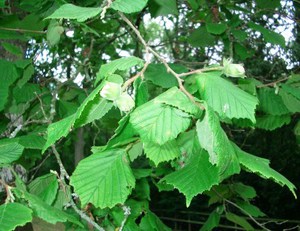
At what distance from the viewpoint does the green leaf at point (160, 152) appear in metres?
1.20

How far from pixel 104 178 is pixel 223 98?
0.42 m

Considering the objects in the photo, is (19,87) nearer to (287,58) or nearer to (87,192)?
(87,192)

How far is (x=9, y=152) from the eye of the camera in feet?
4.73

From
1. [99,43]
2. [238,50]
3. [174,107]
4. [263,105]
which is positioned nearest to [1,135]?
[263,105]

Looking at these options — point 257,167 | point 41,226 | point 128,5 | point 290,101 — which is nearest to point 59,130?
point 128,5

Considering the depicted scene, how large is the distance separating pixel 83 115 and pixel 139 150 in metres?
0.32

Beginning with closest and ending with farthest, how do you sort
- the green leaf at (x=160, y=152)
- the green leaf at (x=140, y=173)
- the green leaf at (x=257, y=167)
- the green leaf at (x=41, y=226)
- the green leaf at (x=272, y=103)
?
the green leaf at (x=257, y=167) < the green leaf at (x=160, y=152) < the green leaf at (x=41, y=226) < the green leaf at (x=140, y=173) < the green leaf at (x=272, y=103)

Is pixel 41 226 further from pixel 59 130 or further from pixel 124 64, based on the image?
pixel 124 64

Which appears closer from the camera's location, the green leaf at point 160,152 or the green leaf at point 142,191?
the green leaf at point 160,152

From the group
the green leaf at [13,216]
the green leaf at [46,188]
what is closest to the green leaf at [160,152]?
the green leaf at [13,216]

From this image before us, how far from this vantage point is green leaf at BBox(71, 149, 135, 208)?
4.06 ft

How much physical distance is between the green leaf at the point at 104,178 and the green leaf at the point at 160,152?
0.09 m

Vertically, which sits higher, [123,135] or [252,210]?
[123,135]

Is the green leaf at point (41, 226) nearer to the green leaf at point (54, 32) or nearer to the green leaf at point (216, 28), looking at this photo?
the green leaf at point (54, 32)
